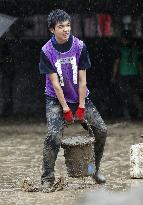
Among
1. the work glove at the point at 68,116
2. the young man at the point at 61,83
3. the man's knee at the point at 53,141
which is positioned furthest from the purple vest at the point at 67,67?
the man's knee at the point at 53,141

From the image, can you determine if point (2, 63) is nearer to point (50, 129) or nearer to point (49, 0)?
point (49, 0)

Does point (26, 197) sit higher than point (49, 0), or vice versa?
point (49, 0)

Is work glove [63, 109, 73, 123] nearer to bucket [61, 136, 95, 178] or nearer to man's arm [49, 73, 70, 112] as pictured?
man's arm [49, 73, 70, 112]

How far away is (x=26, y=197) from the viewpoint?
25.6 ft

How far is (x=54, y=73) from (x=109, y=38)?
11.4m

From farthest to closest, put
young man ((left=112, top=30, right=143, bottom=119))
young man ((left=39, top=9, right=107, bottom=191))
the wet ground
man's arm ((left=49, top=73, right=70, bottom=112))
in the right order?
young man ((left=112, top=30, right=143, bottom=119)) → young man ((left=39, top=9, right=107, bottom=191)) → man's arm ((left=49, top=73, right=70, bottom=112)) → the wet ground

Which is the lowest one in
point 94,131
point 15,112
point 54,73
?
point 15,112

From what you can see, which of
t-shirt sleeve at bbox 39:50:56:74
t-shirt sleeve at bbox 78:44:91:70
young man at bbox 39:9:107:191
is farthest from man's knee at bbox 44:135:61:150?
t-shirt sleeve at bbox 78:44:91:70

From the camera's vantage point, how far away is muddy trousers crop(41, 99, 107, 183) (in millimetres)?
8094

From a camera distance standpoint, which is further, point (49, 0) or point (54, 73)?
point (49, 0)

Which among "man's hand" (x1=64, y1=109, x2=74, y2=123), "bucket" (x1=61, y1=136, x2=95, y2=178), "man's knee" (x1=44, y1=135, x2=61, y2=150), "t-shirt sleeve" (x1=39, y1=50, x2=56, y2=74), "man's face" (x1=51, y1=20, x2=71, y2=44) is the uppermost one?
"man's face" (x1=51, y1=20, x2=71, y2=44)

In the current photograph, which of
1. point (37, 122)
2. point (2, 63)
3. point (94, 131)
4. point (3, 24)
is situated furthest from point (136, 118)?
point (94, 131)

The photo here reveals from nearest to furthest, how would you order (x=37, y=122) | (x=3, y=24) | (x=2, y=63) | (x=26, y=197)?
1. (x=26, y=197)
2. (x=3, y=24)
3. (x=37, y=122)
4. (x=2, y=63)

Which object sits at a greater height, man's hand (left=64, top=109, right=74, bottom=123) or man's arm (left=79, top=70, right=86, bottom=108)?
man's arm (left=79, top=70, right=86, bottom=108)
